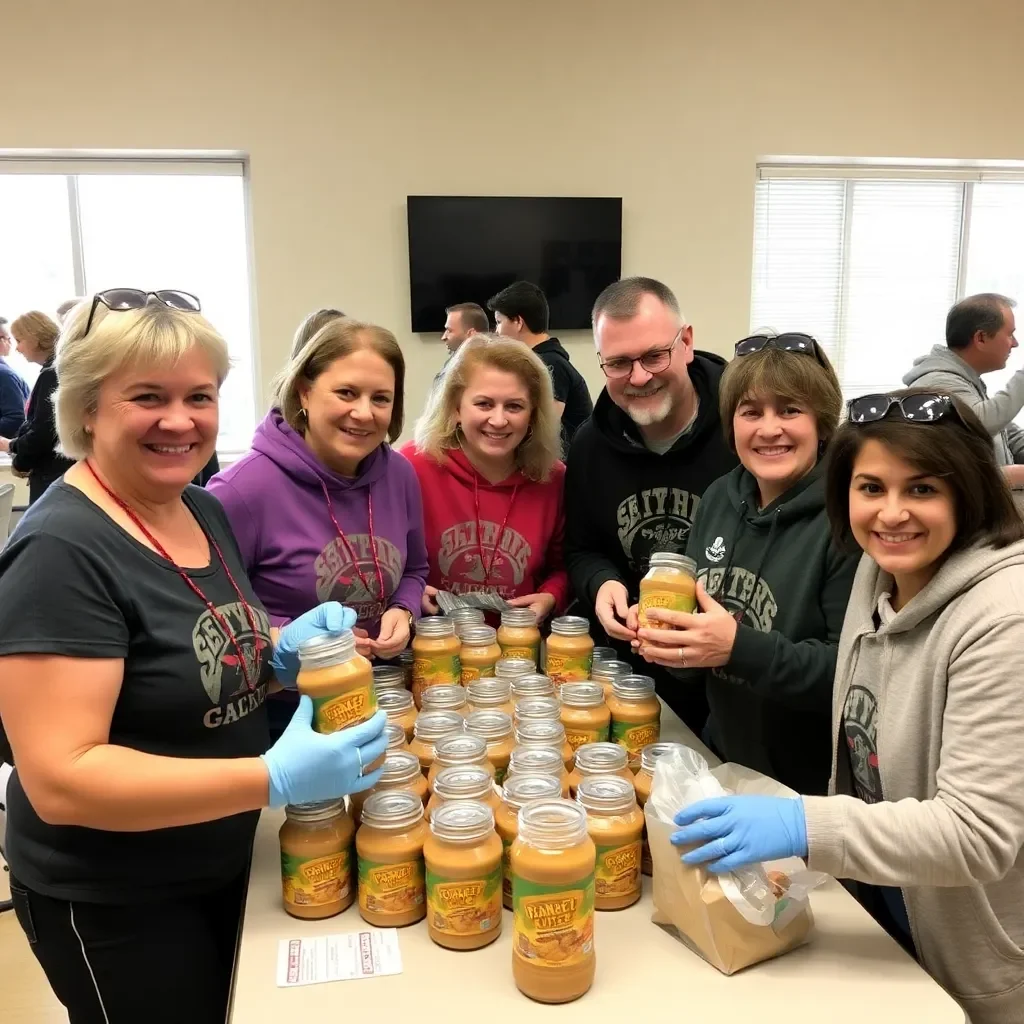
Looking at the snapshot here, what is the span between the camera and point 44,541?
1085 millimetres

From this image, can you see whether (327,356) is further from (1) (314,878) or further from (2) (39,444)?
(2) (39,444)

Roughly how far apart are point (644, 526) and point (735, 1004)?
1221 millimetres

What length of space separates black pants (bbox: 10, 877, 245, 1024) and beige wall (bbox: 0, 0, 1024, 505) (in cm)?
A: 425

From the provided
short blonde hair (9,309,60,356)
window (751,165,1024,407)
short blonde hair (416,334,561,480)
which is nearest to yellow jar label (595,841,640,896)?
short blonde hair (416,334,561,480)

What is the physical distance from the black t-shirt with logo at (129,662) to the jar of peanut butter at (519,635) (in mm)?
650

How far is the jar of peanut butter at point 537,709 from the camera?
1.50 m

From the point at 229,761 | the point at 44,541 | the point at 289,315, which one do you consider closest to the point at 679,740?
the point at 229,761

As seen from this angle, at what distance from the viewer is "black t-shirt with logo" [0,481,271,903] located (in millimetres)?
1062

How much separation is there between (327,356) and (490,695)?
81cm

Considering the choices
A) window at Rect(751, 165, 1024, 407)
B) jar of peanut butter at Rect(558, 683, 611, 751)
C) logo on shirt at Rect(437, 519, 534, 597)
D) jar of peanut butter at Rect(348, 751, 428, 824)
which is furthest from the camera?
window at Rect(751, 165, 1024, 407)

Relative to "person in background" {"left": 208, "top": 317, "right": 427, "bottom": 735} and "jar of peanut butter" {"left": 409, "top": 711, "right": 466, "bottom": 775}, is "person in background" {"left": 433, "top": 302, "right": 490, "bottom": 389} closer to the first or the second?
"person in background" {"left": 208, "top": 317, "right": 427, "bottom": 735}

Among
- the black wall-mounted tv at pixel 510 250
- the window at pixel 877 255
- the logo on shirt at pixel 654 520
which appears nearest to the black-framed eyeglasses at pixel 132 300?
the logo on shirt at pixel 654 520

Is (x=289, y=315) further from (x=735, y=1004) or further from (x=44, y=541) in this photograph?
(x=735, y=1004)

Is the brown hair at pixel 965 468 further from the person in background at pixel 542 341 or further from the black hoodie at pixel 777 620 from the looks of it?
the person in background at pixel 542 341
